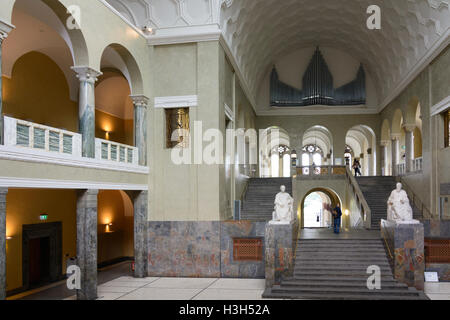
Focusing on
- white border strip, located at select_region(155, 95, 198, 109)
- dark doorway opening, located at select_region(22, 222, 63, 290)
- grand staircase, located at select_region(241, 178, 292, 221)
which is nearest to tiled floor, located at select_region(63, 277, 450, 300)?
dark doorway opening, located at select_region(22, 222, 63, 290)

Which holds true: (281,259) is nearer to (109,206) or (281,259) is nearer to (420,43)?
(109,206)

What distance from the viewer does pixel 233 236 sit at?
16.4 m

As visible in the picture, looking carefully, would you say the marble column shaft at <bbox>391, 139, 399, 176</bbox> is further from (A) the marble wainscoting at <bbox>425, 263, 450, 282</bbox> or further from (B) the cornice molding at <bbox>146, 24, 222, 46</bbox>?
(B) the cornice molding at <bbox>146, 24, 222, 46</bbox>

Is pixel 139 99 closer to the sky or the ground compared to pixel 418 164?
closer to the sky

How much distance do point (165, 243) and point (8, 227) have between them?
17.9ft

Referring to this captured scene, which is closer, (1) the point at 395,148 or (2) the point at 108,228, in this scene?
(2) the point at 108,228

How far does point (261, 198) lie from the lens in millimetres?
22922

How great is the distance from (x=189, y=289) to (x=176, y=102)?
275 inches

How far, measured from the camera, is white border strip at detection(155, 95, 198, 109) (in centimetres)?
1691

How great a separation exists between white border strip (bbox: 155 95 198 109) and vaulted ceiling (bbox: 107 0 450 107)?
2803 millimetres

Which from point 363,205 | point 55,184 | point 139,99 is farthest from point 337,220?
point 55,184

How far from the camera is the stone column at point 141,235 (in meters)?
16.5

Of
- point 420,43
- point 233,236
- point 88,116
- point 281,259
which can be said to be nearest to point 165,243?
point 233,236

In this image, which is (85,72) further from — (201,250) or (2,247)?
(201,250)
